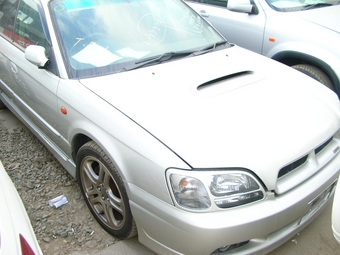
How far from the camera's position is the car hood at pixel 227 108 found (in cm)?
185

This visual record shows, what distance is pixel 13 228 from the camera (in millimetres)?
1379

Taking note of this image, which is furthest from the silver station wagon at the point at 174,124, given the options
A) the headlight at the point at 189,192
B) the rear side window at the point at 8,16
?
the rear side window at the point at 8,16

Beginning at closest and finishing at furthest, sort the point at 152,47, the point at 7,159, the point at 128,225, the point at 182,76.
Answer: the point at 128,225, the point at 182,76, the point at 152,47, the point at 7,159

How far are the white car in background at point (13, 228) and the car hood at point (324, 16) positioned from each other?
3196mm

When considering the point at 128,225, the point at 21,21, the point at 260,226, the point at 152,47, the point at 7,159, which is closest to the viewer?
the point at 260,226

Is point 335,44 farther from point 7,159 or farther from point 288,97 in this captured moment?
point 7,159

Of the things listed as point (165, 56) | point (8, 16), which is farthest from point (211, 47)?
point (8, 16)

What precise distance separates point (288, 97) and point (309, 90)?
267mm

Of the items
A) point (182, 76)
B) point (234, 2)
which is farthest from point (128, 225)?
point (234, 2)

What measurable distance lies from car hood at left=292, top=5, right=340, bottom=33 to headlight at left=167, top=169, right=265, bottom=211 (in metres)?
2.33

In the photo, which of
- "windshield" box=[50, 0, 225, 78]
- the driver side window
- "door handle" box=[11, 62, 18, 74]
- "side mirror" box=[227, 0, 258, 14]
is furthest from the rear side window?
"side mirror" box=[227, 0, 258, 14]

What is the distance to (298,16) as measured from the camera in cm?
366

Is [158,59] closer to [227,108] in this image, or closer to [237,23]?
[227,108]

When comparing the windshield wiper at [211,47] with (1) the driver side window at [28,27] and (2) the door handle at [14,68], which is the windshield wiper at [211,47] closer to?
(1) the driver side window at [28,27]
